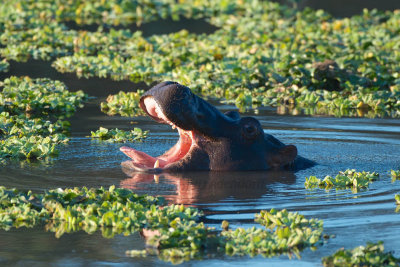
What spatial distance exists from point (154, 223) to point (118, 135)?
12.9 feet

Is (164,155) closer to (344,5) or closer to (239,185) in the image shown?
(239,185)

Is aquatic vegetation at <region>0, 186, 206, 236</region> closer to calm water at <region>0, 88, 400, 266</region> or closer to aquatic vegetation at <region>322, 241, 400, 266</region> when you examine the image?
calm water at <region>0, 88, 400, 266</region>

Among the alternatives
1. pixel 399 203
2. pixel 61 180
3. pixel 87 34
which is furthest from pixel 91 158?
pixel 87 34

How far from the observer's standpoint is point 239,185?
8.19 meters

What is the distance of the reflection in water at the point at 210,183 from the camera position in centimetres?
768

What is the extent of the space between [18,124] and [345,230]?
5192 millimetres

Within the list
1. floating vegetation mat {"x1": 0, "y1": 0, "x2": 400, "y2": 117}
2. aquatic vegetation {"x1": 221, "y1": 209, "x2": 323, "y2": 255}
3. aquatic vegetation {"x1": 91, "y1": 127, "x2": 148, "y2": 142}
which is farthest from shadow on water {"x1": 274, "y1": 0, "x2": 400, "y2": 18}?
aquatic vegetation {"x1": 221, "y1": 209, "x2": 323, "y2": 255}

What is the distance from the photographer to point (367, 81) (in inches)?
571

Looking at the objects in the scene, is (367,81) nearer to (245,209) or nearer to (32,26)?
(245,209)

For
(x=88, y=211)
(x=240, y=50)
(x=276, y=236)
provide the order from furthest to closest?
(x=240, y=50) → (x=88, y=211) → (x=276, y=236)

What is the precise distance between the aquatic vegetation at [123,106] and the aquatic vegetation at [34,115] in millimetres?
457

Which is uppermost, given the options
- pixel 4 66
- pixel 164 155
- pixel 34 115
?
pixel 4 66

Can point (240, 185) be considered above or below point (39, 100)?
below

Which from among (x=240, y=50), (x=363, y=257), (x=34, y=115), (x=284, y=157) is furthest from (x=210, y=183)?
(x=240, y=50)
